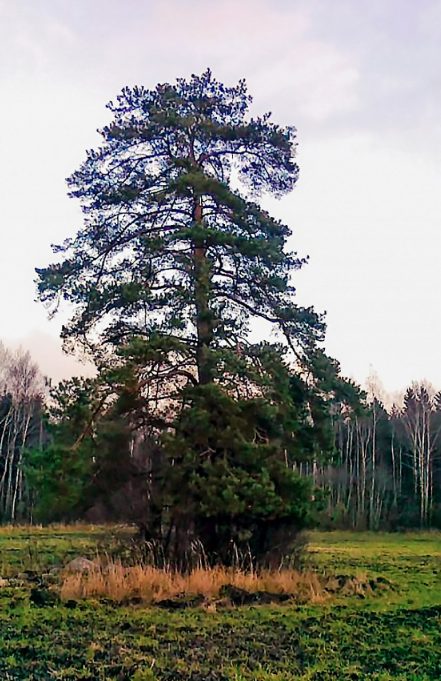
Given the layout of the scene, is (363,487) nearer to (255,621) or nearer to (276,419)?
(276,419)

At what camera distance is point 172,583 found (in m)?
12.7

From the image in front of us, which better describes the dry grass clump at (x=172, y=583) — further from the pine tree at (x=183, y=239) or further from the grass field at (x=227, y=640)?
the pine tree at (x=183, y=239)

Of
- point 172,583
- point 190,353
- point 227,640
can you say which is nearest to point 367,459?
point 190,353

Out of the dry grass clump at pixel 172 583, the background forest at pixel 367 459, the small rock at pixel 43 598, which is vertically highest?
the background forest at pixel 367 459

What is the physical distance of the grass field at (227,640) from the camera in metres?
6.45

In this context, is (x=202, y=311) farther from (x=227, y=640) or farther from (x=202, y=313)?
(x=227, y=640)

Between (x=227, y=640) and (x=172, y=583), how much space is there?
4700 mm

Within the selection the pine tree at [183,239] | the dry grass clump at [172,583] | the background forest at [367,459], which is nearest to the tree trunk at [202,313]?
the pine tree at [183,239]

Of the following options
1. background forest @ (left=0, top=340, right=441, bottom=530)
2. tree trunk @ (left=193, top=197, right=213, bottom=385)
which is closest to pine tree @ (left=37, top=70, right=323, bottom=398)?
tree trunk @ (left=193, top=197, right=213, bottom=385)

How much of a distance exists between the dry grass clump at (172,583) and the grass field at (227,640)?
69 cm

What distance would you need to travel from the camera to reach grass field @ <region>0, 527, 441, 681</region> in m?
6.45

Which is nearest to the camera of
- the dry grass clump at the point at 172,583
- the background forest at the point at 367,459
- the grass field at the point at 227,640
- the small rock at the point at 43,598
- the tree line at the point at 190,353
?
the grass field at the point at 227,640

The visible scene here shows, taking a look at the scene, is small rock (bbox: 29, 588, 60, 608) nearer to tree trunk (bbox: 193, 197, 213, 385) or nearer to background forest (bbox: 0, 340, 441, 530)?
tree trunk (bbox: 193, 197, 213, 385)

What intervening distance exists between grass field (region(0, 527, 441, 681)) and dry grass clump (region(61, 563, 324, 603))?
2.26 feet
